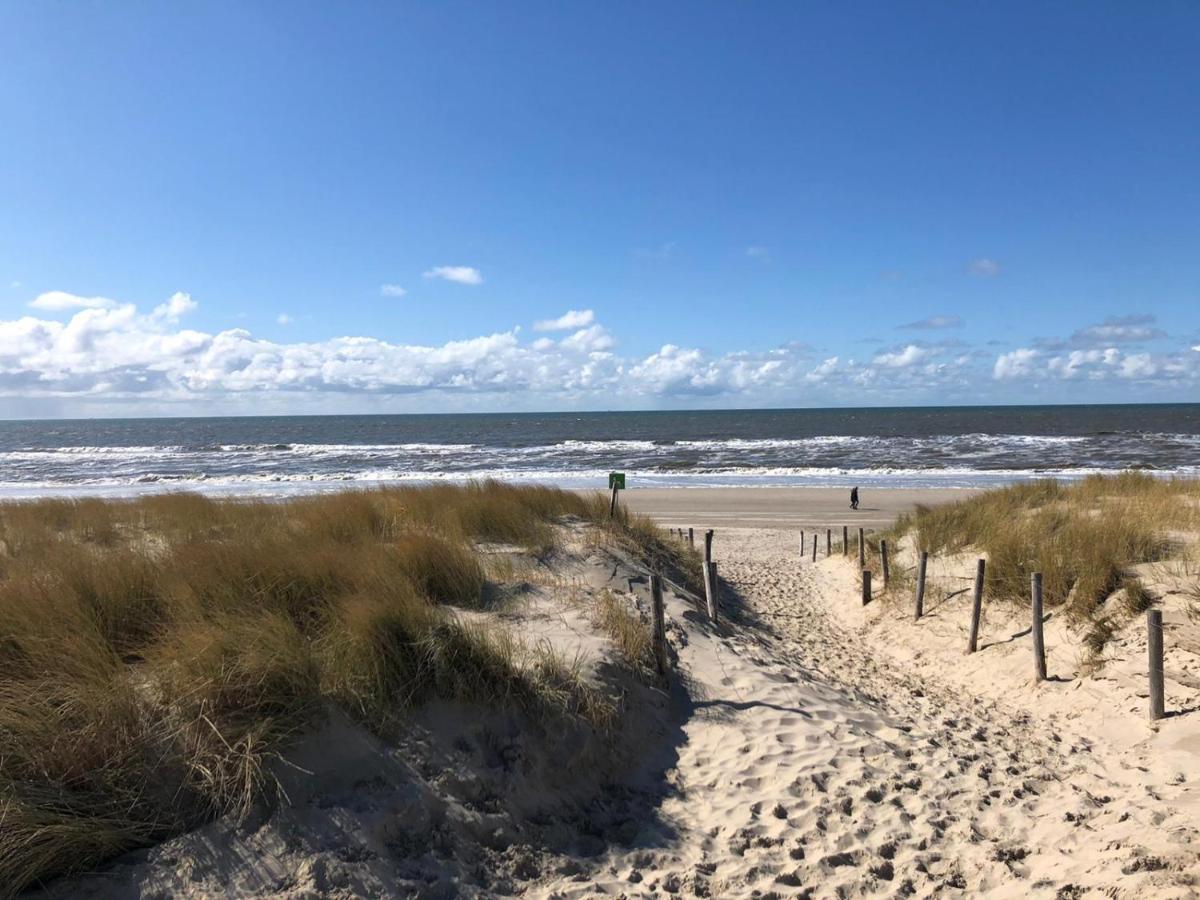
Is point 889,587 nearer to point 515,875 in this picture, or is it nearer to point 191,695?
point 515,875

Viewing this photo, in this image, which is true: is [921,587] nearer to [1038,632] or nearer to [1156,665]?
[1038,632]

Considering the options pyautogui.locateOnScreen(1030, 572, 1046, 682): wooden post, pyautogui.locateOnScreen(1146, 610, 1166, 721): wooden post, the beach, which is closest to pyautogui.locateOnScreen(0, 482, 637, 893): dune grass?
pyautogui.locateOnScreen(1146, 610, 1166, 721): wooden post

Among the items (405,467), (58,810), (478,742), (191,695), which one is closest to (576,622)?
(478,742)

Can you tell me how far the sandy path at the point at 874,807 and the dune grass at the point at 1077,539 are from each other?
2524 mm

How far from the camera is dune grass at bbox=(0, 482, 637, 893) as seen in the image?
4027 mm

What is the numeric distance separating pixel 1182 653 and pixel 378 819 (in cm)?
864

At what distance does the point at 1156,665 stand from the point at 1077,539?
156 inches

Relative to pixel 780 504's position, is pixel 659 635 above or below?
above

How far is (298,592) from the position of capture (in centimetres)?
687

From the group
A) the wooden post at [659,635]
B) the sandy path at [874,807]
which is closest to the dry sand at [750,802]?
the sandy path at [874,807]

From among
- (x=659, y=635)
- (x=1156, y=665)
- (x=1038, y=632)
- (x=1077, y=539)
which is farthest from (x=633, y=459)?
(x=1156, y=665)

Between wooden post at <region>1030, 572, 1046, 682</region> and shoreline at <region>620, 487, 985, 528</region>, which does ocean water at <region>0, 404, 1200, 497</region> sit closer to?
shoreline at <region>620, 487, 985, 528</region>

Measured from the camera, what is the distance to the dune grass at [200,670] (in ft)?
13.2

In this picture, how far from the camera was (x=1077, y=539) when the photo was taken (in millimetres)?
10500
